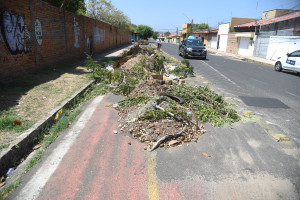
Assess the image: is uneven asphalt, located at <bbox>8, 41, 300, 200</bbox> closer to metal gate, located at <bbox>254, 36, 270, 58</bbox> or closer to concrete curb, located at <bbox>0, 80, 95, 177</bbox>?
concrete curb, located at <bbox>0, 80, 95, 177</bbox>

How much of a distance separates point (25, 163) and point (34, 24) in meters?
7.41

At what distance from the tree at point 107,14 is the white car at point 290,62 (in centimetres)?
2259

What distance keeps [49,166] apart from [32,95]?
3.50 meters

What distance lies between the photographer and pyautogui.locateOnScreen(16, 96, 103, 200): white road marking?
275 centimetres

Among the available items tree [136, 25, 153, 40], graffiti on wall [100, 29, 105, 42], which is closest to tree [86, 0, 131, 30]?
→ graffiti on wall [100, 29, 105, 42]

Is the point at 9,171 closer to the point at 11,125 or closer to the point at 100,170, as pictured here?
the point at 11,125

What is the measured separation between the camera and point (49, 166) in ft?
10.9

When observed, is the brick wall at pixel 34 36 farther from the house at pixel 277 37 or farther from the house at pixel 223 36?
the house at pixel 223 36

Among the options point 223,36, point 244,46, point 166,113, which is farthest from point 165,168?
point 223,36

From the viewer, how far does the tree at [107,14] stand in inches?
1099

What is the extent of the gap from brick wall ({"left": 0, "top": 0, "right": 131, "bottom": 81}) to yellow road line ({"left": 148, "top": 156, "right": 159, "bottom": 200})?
6.15m

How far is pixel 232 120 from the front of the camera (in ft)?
17.2

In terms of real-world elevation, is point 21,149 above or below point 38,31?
below

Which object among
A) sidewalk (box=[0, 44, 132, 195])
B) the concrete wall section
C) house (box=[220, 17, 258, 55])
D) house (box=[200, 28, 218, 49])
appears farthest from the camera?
house (box=[200, 28, 218, 49])
